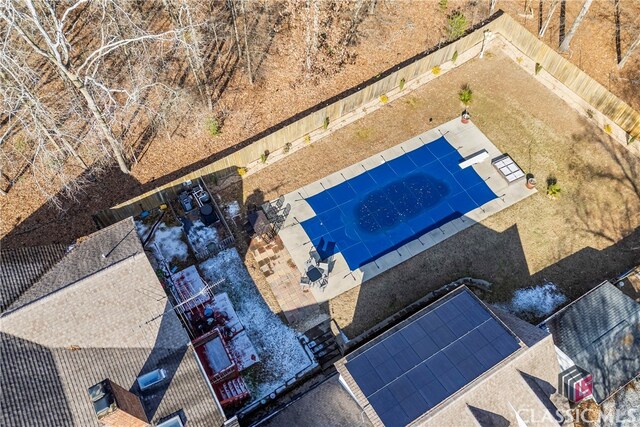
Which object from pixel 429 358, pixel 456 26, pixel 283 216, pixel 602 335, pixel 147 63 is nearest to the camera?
pixel 429 358

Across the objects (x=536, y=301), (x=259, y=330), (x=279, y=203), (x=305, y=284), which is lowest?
(x=536, y=301)

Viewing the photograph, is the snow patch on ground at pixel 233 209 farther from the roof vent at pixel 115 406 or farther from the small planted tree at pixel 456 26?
the small planted tree at pixel 456 26

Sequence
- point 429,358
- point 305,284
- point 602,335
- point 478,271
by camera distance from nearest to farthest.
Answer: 1. point 429,358
2. point 602,335
3. point 305,284
4. point 478,271

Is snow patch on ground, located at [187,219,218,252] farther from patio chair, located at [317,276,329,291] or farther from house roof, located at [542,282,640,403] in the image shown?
house roof, located at [542,282,640,403]

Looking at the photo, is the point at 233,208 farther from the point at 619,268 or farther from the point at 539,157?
the point at 619,268

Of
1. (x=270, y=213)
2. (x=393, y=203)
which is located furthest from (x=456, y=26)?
(x=270, y=213)

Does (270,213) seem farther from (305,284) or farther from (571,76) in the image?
(571,76)

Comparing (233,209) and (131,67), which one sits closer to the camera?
(233,209)

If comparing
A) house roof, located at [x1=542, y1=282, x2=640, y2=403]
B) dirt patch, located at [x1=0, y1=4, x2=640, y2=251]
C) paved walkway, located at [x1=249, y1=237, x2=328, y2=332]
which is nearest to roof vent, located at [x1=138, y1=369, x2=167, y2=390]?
paved walkway, located at [x1=249, y1=237, x2=328, y2=332]
